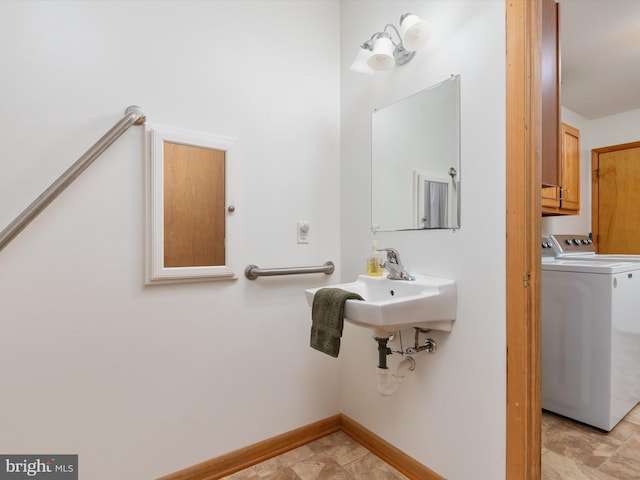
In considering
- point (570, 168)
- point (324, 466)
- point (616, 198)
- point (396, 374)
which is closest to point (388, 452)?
point (324, 466)

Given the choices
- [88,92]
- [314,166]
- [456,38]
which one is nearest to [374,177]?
[314,166]

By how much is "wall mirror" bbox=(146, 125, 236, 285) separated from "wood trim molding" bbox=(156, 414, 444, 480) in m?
0.82

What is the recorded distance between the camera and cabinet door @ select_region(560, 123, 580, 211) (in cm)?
292

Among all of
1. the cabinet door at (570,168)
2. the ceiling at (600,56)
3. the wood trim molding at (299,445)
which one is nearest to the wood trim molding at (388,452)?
the wood trim molding at (299,445)

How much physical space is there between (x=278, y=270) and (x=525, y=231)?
3.39 feet

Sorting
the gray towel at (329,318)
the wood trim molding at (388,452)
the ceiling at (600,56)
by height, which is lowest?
the wood trim molding at (388,452)

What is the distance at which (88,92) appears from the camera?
121 centimetres

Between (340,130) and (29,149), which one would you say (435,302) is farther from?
(29,149)

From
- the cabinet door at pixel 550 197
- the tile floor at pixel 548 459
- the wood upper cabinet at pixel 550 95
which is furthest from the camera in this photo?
the cabinet door at pixel 550 197

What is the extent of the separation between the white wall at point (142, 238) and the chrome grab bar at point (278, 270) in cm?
4

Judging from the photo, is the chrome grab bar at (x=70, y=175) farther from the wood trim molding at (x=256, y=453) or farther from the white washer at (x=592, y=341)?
the white washer at (x=592, y=341)

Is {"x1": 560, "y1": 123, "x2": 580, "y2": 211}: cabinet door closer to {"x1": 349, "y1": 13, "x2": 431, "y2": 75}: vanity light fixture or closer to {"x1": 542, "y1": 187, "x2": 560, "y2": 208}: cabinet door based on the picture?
{"x1": 542, "y1": 187, "x2": 560, "y2": 208}: cabinet door

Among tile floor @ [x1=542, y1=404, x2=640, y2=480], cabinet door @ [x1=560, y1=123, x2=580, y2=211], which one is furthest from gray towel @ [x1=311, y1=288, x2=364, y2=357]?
cabinet door @ [x1=560, y1=123, x2=580, y2=211]

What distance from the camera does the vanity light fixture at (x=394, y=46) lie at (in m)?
1.33
